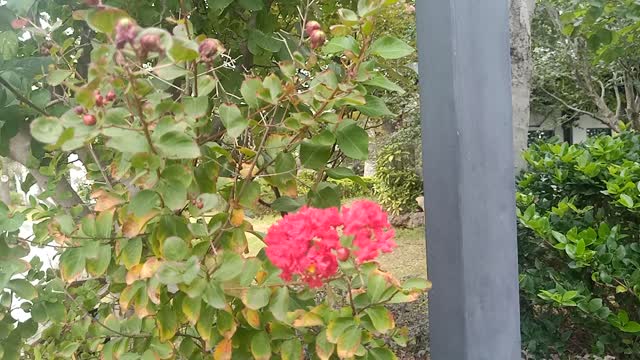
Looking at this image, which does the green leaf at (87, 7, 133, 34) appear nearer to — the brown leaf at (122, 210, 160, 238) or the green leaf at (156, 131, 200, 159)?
the green leaf at (156, 131, 200, 159)

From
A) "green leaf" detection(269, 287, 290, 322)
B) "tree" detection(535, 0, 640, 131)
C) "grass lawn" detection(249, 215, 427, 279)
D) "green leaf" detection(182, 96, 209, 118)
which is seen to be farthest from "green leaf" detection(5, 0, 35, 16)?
"tree" detection(535, 0, 640, 131)

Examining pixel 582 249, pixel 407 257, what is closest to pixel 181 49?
pixel 582 249

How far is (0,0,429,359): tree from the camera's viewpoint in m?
0.87

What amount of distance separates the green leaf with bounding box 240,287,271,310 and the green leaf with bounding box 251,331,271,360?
131mm

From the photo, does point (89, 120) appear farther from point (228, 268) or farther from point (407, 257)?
point (407, 257)

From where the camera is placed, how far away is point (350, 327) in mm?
974

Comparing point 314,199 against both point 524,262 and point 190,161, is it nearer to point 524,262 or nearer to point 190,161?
point 190,161

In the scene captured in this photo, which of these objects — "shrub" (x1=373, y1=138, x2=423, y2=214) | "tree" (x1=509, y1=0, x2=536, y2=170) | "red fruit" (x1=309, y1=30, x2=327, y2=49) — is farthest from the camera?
"shrub" (x1=373, y1=138, x2=423, y2=214)

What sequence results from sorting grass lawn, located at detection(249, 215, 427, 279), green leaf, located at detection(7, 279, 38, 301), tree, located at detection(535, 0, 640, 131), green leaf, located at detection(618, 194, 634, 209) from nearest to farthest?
green leaf, located at detection(7, 279, 38, 301)
green leaf, located at detection(618, 194, 634, 209)
grass lawn, located at detection(249, 215, 427, 279)
tree, located at detection(535, 0, 640, 131)

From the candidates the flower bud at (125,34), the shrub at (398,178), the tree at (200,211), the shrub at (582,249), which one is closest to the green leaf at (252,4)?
the tree at (200,211)

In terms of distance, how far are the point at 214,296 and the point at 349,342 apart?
25 cm

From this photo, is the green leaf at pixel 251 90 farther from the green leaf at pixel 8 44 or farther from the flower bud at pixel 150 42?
the green leaf at pixel 8 44

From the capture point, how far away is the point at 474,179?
3.02 feet

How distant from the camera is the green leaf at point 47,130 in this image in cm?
81
